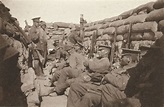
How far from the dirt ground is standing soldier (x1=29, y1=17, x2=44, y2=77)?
2.06 metres

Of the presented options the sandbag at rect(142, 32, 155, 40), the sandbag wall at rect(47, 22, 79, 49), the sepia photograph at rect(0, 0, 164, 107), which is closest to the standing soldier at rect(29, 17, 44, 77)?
the sepia photograph at rect(0, 0, 164, 107)

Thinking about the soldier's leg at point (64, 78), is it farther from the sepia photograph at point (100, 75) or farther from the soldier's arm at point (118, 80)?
the soldier's arm at point (118, 80)

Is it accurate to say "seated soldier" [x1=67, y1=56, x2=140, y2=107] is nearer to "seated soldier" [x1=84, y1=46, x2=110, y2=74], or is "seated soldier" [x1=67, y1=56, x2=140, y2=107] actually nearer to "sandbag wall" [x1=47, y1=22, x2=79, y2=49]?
"seated soldier" [x1=84, y1=46, x2=110, y2=74]

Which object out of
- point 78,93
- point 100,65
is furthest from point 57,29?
point 78,93

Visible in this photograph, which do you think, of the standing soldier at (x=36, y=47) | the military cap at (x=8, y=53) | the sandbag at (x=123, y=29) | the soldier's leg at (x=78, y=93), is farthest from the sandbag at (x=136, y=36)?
the military cap at (x=8, y=53)

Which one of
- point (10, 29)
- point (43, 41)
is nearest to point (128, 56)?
point (10, 29)

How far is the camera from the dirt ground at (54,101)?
12.7ft

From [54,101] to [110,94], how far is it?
4.54ft

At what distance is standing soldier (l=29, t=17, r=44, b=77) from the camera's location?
20.5 ft

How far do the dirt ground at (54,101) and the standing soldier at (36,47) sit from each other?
2060mm

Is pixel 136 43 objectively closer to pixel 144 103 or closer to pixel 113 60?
pixel 113 60

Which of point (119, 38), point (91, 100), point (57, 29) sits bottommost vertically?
point (91, 100)

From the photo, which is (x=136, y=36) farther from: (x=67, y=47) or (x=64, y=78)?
(x=67, y=47)

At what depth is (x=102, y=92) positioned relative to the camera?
320 cm
